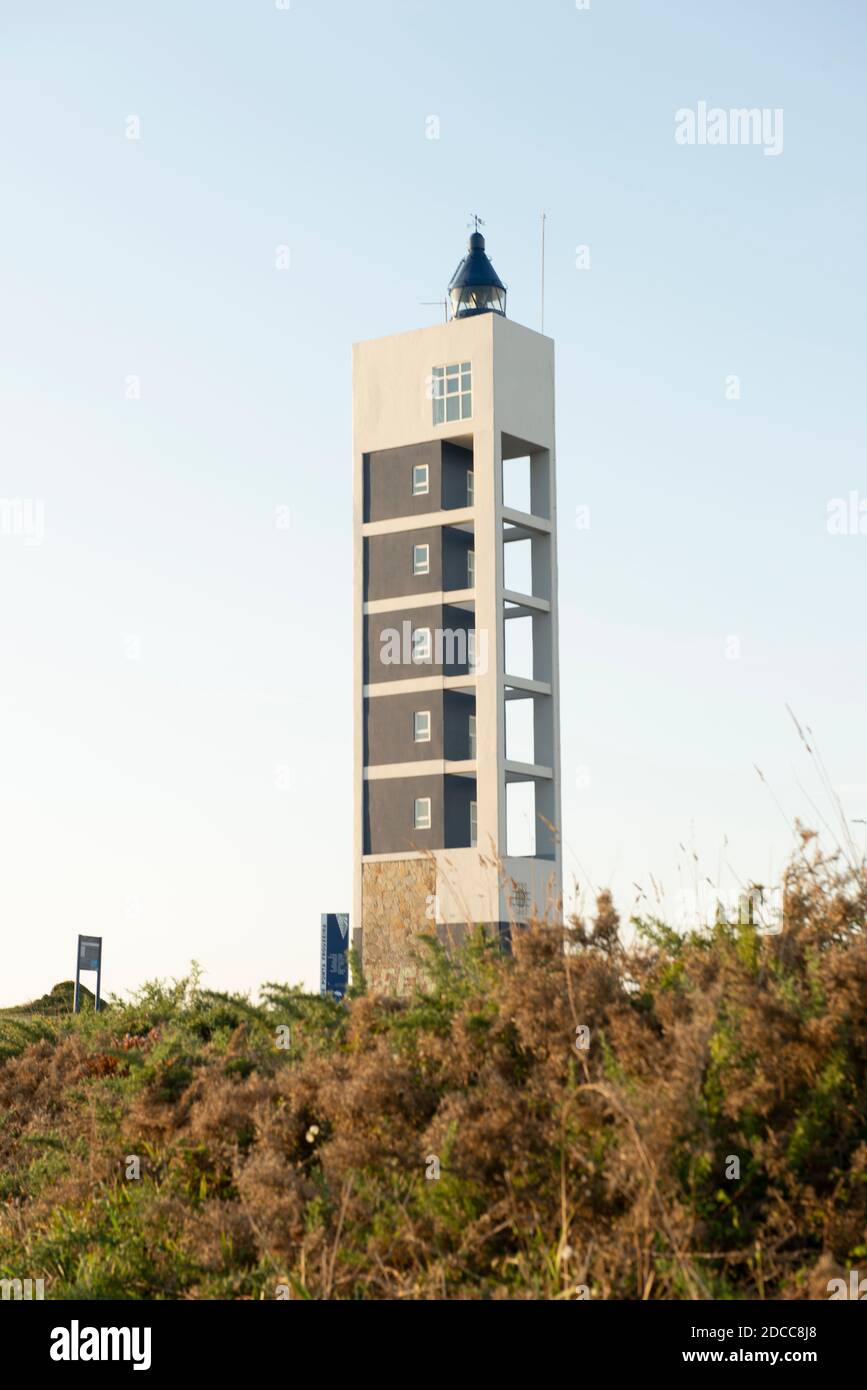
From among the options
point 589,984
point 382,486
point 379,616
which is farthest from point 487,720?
point 589,984

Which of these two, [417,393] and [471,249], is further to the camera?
[471,249]

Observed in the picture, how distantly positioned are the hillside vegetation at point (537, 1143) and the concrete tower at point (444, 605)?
4037cm

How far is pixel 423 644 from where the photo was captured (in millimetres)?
52469

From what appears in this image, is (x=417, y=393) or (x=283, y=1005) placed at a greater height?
(x=417, y=393)

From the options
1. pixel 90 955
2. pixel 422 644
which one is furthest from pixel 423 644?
pixel 90 955

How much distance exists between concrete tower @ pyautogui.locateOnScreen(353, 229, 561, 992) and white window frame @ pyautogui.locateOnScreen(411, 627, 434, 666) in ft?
0.17

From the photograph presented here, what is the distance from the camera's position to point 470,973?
8453 millimetres

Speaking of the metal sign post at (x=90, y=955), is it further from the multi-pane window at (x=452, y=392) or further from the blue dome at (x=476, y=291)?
the blue dome at (x=476, y=291)

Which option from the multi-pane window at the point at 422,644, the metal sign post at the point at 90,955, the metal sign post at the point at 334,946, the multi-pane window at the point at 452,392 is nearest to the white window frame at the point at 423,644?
the multi-pane window at the point at 422,644

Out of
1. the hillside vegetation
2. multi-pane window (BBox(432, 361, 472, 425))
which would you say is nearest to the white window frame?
multi-pane window (BBox(432, 361, 472, 425))
